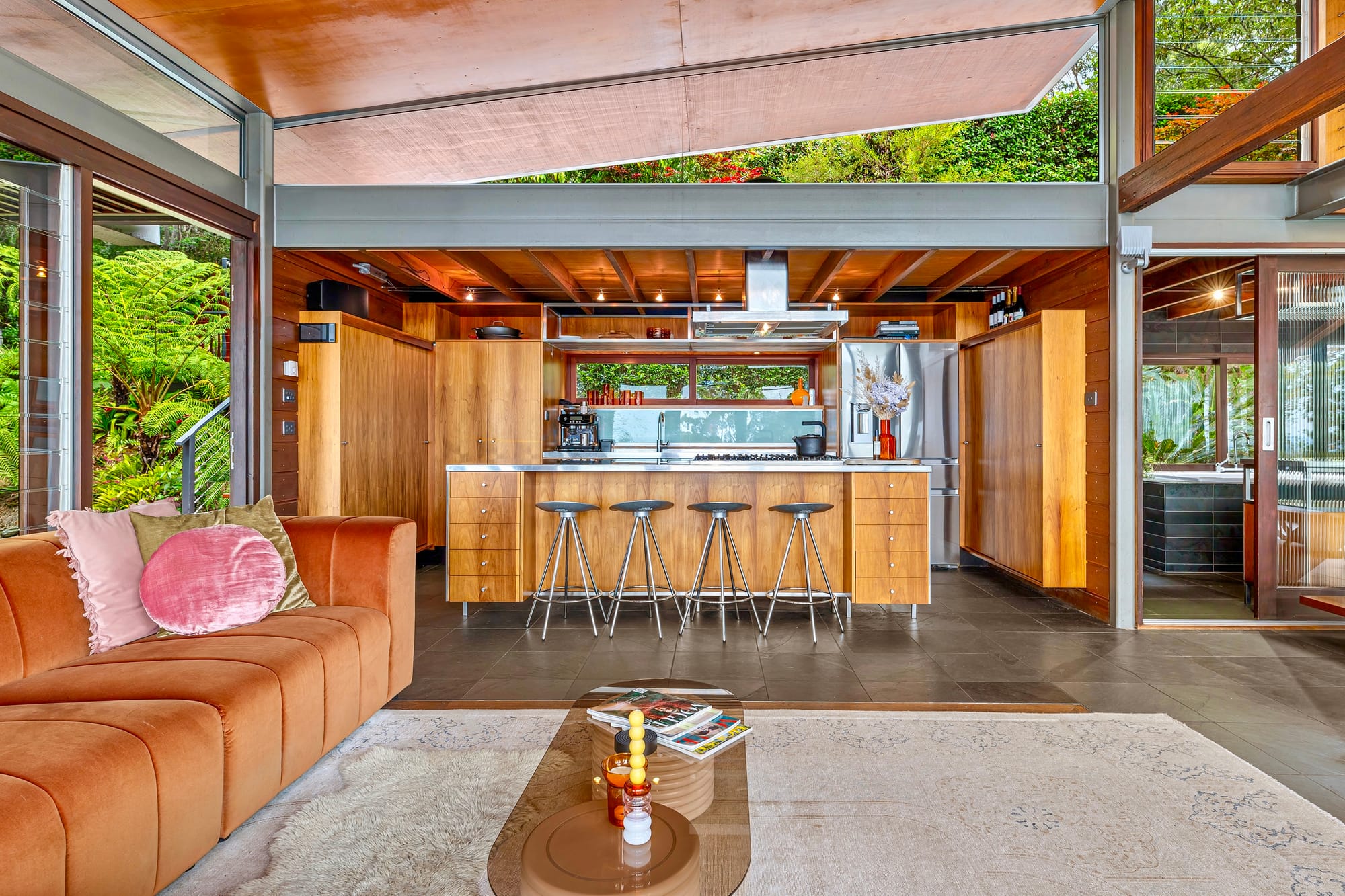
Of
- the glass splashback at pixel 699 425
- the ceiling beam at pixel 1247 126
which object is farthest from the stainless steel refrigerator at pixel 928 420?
the ceiling beam at pixel 1247 126

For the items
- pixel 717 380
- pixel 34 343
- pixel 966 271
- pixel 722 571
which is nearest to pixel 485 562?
pixel 722 571

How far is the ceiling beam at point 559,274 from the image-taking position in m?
5.00

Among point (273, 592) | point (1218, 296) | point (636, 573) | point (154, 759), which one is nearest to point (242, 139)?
point (273, 592)

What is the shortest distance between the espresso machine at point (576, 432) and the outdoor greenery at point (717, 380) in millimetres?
679

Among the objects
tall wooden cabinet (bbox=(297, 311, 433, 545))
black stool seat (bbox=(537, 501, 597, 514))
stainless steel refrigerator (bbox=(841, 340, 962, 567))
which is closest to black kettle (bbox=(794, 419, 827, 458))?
stainless steel refrigerator (bbox=(841, 340, 962, 567))

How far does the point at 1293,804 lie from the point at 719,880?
2031 mm

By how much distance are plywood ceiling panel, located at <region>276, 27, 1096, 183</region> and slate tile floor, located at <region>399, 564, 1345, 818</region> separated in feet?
10.1

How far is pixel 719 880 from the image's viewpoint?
122 centimetres

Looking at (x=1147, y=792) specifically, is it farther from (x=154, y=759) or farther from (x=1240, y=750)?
(x=154, y=759)

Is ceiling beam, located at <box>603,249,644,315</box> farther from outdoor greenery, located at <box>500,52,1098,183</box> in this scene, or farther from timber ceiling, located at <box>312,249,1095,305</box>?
outdoor greenery, located at <box>500,52,1098,183</box>

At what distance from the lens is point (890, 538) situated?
14.4 feet

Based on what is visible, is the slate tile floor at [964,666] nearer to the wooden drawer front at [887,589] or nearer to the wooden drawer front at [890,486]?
the wooden drawer front at [887,589]

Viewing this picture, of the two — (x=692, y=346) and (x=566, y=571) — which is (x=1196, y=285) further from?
(x=566, y=571)

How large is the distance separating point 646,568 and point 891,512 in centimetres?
163
